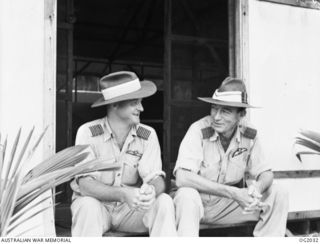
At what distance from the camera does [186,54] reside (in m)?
6.41

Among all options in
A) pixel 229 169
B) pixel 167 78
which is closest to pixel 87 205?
pixel 229 169

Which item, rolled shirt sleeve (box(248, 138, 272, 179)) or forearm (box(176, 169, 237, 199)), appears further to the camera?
rolled shirt sleeve (box(248, 138, 272, 179))

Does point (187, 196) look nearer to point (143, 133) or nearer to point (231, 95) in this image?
point (143, 133)

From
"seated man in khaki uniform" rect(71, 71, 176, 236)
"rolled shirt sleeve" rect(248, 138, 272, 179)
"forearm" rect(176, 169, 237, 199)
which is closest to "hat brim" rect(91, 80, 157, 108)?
"seated man in khaki uniform" rect(71, 71, 176, 236)

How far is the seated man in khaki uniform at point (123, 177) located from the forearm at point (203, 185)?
0.19m

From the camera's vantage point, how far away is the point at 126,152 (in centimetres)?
327

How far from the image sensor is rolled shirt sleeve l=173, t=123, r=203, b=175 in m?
3.35

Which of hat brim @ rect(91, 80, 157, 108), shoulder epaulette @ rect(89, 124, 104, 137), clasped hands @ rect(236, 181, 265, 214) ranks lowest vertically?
clasped hands @ rect(236, 181, 265, 214)

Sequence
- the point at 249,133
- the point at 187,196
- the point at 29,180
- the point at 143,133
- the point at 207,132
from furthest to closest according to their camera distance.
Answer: the point at 249,133 < the point at 207,132 < the point at 143,133 < the point at 187,196 < the point at 29,180

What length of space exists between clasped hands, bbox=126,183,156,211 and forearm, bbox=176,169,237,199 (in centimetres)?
47

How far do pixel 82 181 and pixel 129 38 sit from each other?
7039mm

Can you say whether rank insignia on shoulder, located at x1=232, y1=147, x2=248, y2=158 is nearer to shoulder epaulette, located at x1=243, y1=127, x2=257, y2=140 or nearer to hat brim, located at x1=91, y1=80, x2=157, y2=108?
shoulder epaulette, located at x1=243, y1=127, x2=257, y2=140

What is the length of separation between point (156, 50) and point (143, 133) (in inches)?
275

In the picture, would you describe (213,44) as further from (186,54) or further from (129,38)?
(129,38)
